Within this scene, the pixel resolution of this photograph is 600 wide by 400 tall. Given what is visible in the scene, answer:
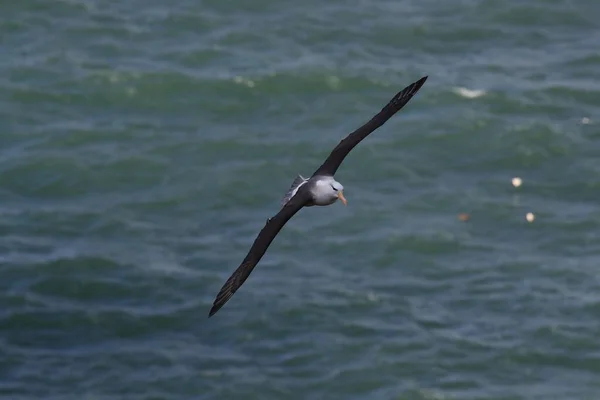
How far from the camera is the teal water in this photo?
33.6m

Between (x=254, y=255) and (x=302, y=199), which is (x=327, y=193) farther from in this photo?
(x=254, y=255)

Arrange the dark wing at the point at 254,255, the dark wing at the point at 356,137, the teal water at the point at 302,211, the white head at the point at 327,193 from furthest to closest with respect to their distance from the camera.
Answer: the teal water at the point at 302,211
the dark wing at the point at 356,137
the white head at the point at 327,193
the dark wing at the point at 254,255

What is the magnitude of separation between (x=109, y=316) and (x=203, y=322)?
8.03 feet

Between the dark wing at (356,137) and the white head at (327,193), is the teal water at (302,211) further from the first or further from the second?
the white head at (327,193)

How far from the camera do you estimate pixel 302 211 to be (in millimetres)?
39000

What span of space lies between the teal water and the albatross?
1111 cm

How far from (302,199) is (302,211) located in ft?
57.2

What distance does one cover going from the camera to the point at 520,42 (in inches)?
1857

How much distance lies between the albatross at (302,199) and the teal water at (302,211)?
11115mm

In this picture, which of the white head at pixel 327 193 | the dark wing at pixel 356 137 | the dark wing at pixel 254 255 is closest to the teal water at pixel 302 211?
the dark wing at pixel 356 137

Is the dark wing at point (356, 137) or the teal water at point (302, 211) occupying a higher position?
the dark wing at point (356, 137)

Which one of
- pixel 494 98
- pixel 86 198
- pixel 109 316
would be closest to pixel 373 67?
pixel 494 98

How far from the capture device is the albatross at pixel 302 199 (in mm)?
20688

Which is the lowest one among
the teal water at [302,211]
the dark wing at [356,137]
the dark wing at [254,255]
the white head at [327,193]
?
the teal water at [302,211]
